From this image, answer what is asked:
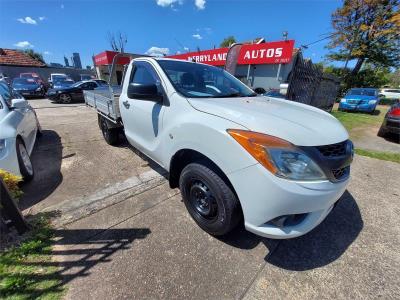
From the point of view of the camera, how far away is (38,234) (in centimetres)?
223

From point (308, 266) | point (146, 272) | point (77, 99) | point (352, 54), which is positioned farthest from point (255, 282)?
point (352, 54)

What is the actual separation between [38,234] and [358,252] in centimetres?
341

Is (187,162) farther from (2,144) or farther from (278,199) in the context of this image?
(2,144)

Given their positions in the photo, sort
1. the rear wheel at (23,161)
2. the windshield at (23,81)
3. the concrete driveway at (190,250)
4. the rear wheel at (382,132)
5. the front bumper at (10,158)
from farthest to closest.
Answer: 1. the windshield at (23,81)
2. the rear wheel at (382,132)
3. the rear wheel at (23,161)
4. the front bumper at (10,158)
5. the concrete driveway at (190,250)

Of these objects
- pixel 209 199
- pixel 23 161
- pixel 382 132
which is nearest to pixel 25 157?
pixel 23 161

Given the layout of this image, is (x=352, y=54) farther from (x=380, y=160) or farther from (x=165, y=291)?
(x=165, y=291)

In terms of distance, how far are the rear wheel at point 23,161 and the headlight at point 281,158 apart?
11.0 ft

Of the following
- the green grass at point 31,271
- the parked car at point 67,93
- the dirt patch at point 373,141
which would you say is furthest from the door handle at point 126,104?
the parked car at point 67,93

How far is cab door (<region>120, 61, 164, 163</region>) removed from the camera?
8.57ft

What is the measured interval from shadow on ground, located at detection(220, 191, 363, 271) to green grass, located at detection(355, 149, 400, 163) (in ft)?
10.6

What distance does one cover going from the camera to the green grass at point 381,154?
192 inches

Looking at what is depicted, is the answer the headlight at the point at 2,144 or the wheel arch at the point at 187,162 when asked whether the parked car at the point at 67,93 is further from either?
the wheel arch at the point at 187,162

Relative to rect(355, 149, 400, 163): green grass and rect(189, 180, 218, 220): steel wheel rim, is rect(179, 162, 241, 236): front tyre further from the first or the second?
rect(355, 149, 400, 163): green grass

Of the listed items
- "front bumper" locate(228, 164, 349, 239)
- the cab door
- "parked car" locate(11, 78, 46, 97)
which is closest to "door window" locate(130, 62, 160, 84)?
the cab door
